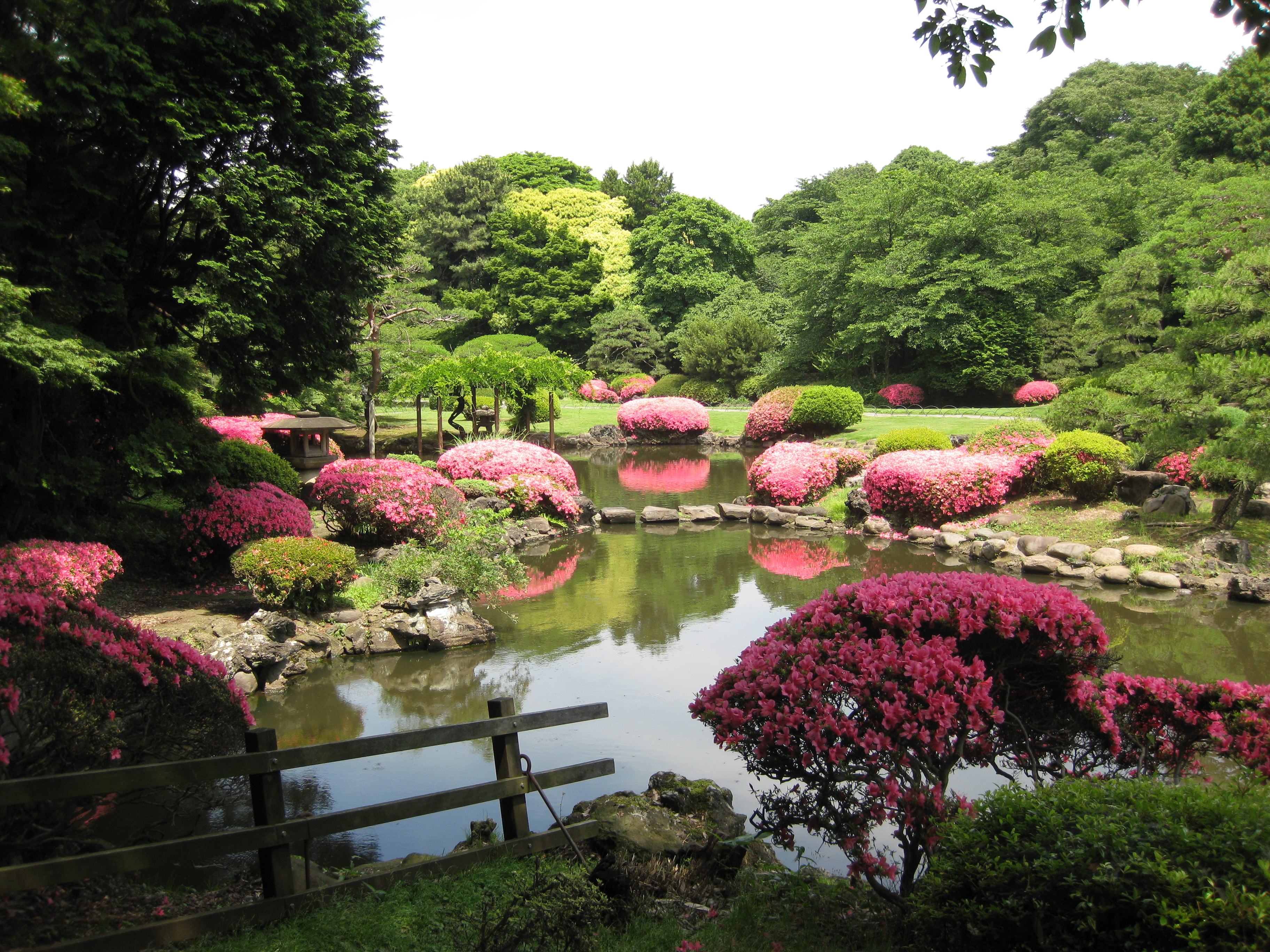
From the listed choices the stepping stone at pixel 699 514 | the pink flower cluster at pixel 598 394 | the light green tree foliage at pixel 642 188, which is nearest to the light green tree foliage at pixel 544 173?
the light green tree foliage at pixel 642 188

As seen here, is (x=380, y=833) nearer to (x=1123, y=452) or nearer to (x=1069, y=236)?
(x=1123, y=452)

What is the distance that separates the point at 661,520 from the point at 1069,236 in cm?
2425

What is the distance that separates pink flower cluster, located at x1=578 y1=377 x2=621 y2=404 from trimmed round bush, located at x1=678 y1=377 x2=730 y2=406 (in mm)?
3882

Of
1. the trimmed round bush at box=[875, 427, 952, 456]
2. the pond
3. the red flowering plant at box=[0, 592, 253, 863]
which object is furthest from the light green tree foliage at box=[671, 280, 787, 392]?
the red flowering plant at box=[0, 592, 253, 863]

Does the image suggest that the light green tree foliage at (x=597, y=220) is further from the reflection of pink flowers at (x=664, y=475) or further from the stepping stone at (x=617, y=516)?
the stepping stone at (x=617, y=516)

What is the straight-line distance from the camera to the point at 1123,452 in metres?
13.8

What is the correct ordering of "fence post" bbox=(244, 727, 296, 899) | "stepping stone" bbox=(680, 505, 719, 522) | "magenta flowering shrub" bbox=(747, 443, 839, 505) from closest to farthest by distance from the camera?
1. "fence post" bbox=(244, 727, 296, 899)
2. "stepping stone" bbox=(680, 505, 719, 522)
3. "magenta flowering shrub" bbox=(747, 443, 839, 505)

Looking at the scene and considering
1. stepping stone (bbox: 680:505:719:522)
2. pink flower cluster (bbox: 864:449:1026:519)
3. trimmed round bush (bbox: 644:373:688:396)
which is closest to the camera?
pink flower cluster (bbox: 864:449:1026:519)

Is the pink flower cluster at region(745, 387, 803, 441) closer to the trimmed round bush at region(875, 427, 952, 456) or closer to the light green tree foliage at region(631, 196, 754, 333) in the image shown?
the trimmed round bush at region(875, 427, 952, 456)

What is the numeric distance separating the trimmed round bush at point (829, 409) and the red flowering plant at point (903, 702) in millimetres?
22796

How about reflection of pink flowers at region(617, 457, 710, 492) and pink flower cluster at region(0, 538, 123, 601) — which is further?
reflection of pink flowers at region(617, 457, 710, 492)

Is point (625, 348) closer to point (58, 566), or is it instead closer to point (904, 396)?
point (904, 396)

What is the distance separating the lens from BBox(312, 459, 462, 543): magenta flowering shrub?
12375 millimetres

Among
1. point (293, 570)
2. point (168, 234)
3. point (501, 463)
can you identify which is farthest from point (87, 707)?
point (501, 463)
